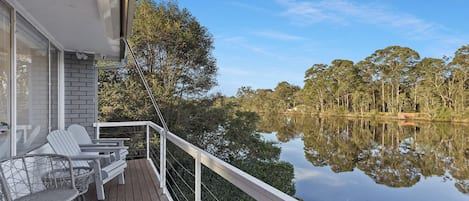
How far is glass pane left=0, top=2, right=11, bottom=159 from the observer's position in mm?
2129

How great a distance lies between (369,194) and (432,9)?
19510mm

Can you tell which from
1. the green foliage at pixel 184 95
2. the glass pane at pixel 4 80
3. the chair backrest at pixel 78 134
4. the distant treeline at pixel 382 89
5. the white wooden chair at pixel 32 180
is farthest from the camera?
the distant treeline at pixel 382 89

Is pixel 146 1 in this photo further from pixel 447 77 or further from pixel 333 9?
pixel 447 77

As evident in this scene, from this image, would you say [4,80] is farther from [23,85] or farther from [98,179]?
[98,179]

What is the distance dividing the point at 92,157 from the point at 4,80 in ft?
3.47

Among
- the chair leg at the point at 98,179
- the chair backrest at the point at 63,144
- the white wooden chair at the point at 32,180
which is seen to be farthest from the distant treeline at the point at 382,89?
the white wooden chair at the point at 32,180

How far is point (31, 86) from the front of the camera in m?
2.89

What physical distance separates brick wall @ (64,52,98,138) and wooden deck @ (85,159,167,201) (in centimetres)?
145

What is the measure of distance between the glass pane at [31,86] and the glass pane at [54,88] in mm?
253

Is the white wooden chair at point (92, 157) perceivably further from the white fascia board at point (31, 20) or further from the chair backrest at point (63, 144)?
the white fascia board at point (31, 20)

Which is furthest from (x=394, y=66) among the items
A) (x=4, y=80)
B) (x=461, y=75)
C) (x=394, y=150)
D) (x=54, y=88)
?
(x=4, y=80)

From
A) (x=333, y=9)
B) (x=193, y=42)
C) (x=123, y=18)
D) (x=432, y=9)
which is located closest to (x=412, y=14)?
(x=432, y=9)

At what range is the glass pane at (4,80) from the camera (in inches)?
83.8

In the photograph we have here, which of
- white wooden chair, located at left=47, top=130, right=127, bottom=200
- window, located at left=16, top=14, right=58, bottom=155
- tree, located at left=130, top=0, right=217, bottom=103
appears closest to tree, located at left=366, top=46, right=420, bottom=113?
tree, located at left=130, top=0, right=217, bottom=103
